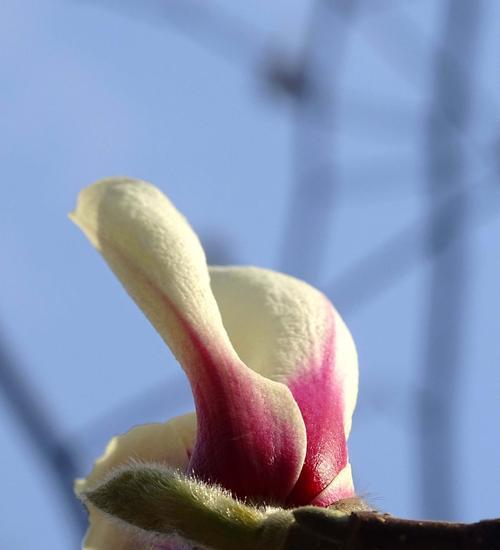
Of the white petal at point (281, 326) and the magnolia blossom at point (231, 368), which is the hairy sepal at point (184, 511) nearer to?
the magnolia blossom at point (231, 368)

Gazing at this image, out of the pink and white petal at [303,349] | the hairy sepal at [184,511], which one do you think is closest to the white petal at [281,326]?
the pink and white petal at [303,349]

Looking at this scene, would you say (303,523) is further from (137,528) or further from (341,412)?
(341,412)

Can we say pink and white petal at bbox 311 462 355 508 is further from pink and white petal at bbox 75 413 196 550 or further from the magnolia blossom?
pink and white petal at bbox 75 413 196 550

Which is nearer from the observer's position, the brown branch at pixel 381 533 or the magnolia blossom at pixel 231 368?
the brown branch at pixel 381 533

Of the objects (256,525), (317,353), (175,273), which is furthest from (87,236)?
(256,525)

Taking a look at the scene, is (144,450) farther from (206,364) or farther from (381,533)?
(381,533)

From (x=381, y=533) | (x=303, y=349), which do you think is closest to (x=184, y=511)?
(x=381, y=533)
